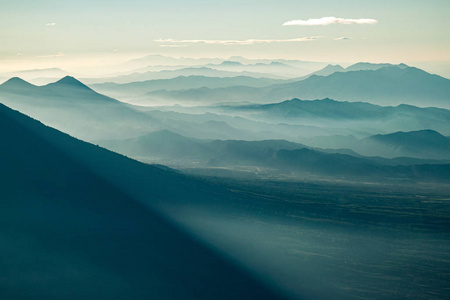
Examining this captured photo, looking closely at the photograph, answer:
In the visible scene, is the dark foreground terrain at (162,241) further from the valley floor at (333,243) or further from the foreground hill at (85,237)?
the valley floor at (333,243)

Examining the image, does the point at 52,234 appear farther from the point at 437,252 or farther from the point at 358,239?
the point at 437,252

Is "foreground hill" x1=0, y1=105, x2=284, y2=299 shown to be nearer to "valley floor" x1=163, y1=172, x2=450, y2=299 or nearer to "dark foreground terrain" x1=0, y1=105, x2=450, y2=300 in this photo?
"dark foreground terrain" x1=0, y1=105, x2=450, y2=300

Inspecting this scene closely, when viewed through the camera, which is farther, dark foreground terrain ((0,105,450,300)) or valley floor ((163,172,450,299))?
valley floor ((163,172,450,299))

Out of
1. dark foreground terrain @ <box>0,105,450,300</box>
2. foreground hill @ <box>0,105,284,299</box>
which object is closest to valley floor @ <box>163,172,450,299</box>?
dark foreground terrain @ <box>0,105,450,300</box>

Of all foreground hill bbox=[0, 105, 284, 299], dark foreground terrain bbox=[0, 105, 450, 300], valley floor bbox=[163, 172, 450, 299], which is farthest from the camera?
valley floor bbox=[163, 172, 450, 299]

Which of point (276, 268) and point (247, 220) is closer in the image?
point (276, 268)

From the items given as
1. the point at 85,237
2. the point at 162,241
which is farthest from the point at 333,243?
the point at 85,237

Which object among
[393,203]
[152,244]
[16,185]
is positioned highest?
[16,185]

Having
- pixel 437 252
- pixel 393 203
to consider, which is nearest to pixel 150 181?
pixel 437 252

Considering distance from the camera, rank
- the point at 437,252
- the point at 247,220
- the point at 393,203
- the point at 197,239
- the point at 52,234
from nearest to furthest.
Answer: the point at 52,234
the point at 197,239
the point at 437,252
the point at 247,220
the point at 393,203
